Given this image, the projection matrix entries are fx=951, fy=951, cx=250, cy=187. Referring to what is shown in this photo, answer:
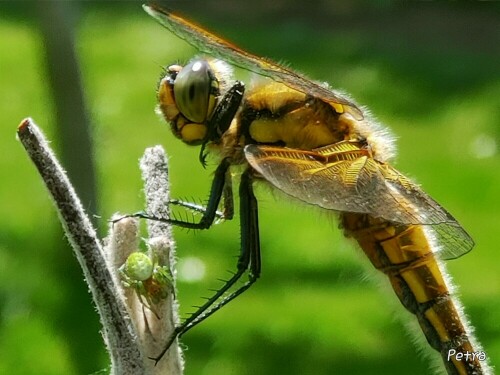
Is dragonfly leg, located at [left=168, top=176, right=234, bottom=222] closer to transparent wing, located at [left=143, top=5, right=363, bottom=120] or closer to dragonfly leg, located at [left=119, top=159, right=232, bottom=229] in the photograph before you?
dragonfly leg, located at [left=119, top=159, right=232, bottom=229]

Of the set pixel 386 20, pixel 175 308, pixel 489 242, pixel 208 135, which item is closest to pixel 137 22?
pixel 386 20

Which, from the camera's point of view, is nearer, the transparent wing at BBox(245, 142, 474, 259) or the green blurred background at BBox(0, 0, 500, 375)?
the transparent wing at BBox(245, 142, 474, 259)

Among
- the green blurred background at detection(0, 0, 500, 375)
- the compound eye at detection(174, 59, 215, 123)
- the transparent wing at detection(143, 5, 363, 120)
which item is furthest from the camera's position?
the green blurred background at detection(0, 0, 500, 375)

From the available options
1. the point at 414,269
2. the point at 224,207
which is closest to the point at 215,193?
the point at 224,207

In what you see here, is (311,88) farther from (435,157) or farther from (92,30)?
(92,30)

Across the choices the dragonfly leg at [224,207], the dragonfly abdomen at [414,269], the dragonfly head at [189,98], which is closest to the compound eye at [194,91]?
the dragonfly head at [189,98]

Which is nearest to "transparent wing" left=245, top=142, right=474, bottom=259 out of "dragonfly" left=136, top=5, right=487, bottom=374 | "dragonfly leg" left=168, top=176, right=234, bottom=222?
"dragonfly" left=136, top=5, right=487, bottom=374

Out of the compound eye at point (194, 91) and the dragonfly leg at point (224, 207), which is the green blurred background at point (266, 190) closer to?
the dragonfly leg at point (224, 207)
